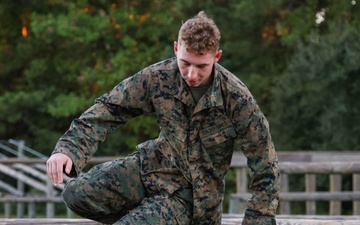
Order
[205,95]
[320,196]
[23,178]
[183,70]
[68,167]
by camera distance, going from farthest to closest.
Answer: [23,178] → [320,196] → [205,95] → [183,70] → [68,167]

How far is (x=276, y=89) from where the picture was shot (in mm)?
20391

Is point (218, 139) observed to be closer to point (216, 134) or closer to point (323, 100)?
point (216, 134)

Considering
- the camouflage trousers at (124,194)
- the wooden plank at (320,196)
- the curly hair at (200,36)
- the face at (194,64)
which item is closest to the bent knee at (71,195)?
the camouflage trousers at (124,194)

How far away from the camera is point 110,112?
4812mm

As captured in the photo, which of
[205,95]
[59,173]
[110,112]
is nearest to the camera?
[59,173]

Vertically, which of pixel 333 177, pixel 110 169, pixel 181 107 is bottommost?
pixel 333 177

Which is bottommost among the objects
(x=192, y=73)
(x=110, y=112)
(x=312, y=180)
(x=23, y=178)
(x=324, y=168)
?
(x=23, y=178)

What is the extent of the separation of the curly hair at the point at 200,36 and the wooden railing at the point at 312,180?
573 cm

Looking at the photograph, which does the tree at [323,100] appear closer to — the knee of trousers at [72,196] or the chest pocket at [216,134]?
the chest pocket at [216,134]

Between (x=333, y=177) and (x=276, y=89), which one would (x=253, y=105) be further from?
(x=276, y=89)

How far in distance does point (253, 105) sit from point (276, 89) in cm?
1576

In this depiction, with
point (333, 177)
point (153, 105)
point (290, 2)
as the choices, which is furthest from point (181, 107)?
point (290, 2)

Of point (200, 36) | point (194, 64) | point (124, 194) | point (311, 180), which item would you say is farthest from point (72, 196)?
point (311, 180)

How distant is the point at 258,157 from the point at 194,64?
58 cm
